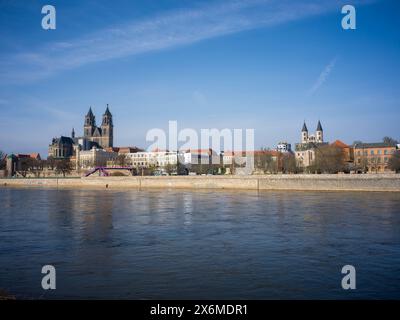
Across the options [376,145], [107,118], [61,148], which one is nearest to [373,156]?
[376,145]

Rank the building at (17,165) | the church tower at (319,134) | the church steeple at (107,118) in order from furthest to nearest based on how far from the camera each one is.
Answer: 1. the church steeple at (107,118)
2. the church tower at (319,134)
3. the building at (17,165)

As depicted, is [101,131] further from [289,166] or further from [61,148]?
[289,166]

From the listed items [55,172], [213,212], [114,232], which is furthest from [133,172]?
[114,232]

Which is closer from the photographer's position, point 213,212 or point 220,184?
point 213,212

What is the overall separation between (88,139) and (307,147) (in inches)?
3300

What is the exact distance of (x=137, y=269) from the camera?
410 inches

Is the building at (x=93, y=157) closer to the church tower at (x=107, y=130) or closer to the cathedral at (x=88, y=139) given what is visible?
the cathedral at (x=88, y=139)

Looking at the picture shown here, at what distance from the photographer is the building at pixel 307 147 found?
95.1 metres

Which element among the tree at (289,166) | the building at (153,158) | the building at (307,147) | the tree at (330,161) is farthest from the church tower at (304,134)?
the tree at (330,161)

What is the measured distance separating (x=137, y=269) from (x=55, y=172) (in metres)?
99.2

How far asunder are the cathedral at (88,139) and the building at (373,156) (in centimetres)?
9131

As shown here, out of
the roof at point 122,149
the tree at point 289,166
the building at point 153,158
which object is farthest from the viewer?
the roof at point 122,149
